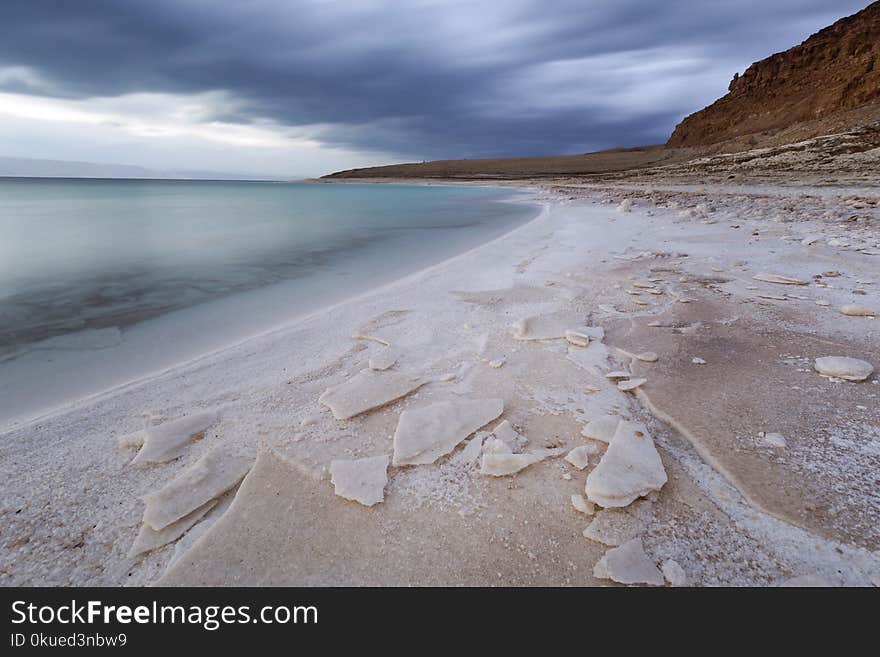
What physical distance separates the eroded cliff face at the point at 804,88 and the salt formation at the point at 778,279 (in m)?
28.3

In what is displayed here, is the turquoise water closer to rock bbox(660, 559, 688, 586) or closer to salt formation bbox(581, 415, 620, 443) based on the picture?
salt formation bbox(581, 415, 620, 443)

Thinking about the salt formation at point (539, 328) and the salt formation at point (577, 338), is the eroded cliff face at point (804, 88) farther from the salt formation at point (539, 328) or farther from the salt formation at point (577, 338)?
the salt formation at point (577, 338)

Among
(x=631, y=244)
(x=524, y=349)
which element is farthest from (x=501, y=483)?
(x=631, y=244)

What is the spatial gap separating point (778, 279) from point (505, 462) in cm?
373

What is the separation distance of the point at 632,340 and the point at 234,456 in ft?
7.87

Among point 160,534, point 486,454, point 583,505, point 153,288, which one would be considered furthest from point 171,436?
point 153,288

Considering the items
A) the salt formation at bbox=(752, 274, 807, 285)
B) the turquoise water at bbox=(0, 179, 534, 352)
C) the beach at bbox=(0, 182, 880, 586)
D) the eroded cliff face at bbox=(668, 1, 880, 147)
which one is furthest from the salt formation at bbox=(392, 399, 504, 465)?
the eroded cliff face at bbox=(668, 1, 880, 147)

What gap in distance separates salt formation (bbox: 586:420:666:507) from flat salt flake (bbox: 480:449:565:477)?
221mm

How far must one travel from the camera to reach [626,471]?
144cm

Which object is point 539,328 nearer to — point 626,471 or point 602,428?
point 602,428

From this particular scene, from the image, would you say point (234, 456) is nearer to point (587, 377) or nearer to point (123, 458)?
point (123, 458)

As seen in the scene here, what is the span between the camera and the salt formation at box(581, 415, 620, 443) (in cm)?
167

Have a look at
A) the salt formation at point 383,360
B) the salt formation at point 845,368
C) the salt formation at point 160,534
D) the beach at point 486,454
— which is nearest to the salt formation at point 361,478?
the beach at point 486,454

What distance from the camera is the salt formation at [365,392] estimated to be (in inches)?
77.7
